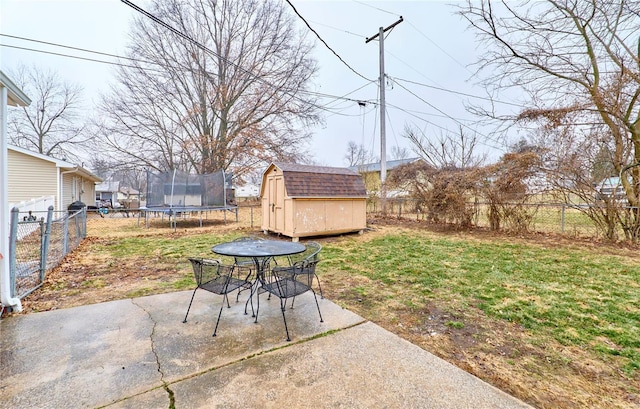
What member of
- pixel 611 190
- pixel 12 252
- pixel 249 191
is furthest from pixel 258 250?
pixel 249 191

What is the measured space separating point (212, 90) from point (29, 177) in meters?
9.70

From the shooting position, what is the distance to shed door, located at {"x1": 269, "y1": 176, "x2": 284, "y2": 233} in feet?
27.7

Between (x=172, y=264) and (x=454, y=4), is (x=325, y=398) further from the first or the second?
(x=454, y=4)

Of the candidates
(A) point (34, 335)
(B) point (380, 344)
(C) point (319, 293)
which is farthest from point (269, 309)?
(A) point (34, 335)

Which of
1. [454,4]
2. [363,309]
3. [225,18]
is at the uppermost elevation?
[225,18]

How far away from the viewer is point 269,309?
10.9ft

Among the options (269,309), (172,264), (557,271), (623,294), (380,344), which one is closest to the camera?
(380,344)

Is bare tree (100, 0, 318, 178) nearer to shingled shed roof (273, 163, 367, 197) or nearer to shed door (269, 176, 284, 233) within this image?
shed door (269, 176, 284, 233)

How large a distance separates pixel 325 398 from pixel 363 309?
160 cm

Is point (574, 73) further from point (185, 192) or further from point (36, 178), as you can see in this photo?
point (36, 178)

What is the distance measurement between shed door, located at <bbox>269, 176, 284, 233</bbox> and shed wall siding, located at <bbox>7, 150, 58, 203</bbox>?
1124 centimetres

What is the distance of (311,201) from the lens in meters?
8.28

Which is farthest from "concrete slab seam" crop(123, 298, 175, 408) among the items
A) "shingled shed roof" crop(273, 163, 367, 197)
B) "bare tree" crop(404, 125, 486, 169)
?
"bare tree" crop(404, 125, 486, 169)

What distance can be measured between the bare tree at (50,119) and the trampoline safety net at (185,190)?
14050 millimetres
